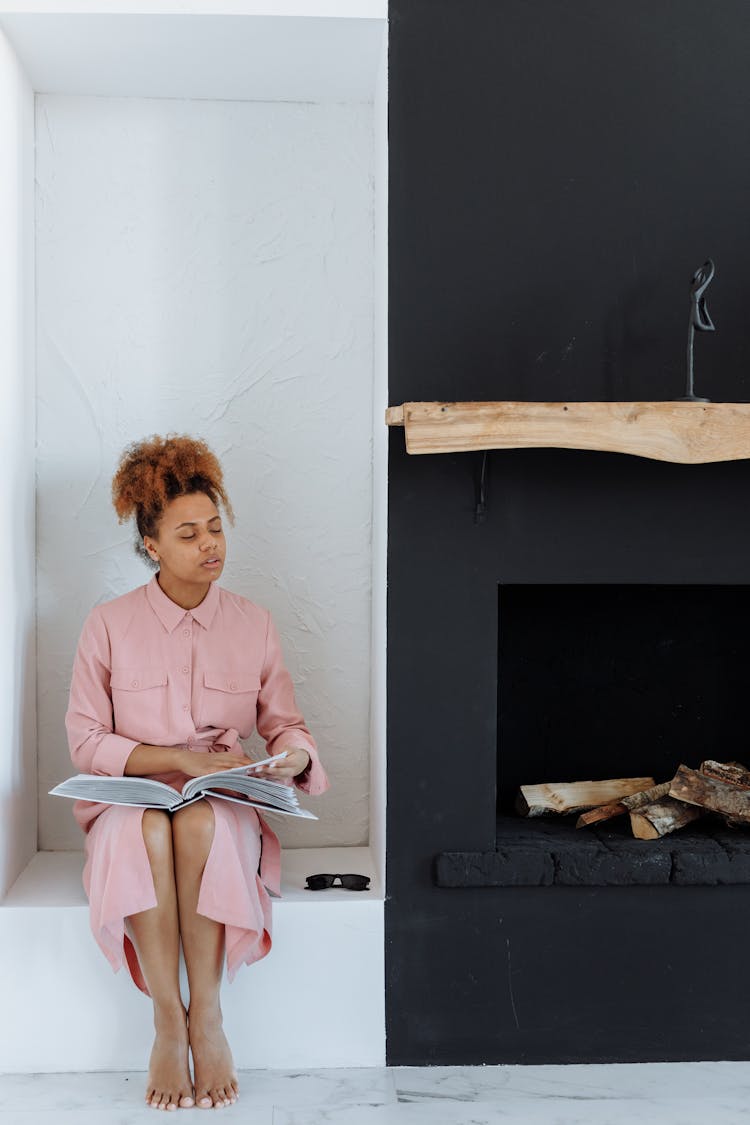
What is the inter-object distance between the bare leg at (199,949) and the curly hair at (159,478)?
0.56 m

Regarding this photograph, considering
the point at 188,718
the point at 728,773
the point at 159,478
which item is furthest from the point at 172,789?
the point at 728,773

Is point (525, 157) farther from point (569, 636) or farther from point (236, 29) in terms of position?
point (569, 636)

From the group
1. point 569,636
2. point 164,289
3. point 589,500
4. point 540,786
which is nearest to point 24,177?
point 164,289

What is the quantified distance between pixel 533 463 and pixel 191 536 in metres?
0.65

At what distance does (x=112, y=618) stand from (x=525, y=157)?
45.6 inches

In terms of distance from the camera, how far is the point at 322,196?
8.00 feet

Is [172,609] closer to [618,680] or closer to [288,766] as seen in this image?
[288,766]

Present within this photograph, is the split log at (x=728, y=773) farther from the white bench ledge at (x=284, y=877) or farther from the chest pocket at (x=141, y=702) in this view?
the chest pocket at (x=141, y=702)

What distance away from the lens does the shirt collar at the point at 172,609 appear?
2129 mm

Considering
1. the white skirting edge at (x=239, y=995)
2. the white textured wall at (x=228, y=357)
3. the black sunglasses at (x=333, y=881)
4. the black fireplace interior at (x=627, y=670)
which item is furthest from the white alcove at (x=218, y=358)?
the black fireplace interior at (x=627, y=670)

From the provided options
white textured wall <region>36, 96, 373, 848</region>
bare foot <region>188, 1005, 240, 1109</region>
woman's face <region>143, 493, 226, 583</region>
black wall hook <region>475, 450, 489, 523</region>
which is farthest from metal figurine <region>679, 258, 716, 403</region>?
bare foot <region>188, 1005, 240, 1109</region>

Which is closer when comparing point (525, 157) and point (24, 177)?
point (525, 157)

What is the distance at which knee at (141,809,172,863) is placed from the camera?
1.91m

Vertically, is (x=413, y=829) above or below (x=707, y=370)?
below
